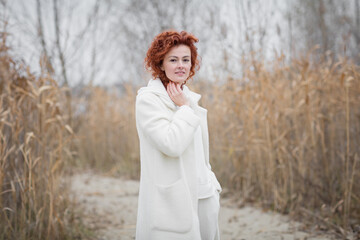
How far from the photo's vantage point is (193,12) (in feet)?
20.3

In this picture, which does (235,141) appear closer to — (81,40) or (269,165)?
(269,165)

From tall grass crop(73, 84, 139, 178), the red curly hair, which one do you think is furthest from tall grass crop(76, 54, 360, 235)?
tall grass crop(73, 84, 139, 178)

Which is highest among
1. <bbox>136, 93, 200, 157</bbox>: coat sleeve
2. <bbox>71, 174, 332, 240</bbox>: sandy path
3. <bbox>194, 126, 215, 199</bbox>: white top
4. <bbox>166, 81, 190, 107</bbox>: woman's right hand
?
<bbox>166, 81, 190, 107</bbox>: woman's right hand

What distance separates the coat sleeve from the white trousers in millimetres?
346

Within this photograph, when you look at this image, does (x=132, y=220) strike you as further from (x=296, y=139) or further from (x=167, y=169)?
(x=167, y=169)

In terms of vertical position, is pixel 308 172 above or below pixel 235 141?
below

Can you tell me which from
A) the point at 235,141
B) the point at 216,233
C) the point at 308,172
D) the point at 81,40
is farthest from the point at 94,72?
the point at 216,233

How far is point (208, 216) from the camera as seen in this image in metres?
1.54

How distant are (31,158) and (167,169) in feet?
4.55

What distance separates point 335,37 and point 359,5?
1.22m

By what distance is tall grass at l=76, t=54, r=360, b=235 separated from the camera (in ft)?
9.59

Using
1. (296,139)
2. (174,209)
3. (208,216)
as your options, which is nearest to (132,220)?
(296,139)

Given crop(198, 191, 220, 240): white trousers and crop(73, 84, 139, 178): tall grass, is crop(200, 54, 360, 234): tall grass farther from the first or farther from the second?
crop(73, 84, 139, 178): tall grass

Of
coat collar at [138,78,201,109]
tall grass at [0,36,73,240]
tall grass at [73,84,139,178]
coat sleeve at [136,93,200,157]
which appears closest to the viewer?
coat sleeve at [136,93,200,157]
